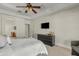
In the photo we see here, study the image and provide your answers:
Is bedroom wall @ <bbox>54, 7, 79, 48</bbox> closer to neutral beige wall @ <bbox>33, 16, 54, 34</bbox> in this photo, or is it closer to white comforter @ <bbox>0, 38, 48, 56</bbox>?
neutral beige wall @ <bbox>33, 16, 54, 34</bbox>

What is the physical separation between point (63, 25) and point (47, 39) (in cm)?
39

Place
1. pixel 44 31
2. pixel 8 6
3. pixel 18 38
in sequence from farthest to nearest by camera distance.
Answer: pixel 44 31, pixel 18 38, pixel 8 6

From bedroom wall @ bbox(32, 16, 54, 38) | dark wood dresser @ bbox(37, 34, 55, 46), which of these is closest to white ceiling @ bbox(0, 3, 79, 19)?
bedroom wall @ bbox(32, 16, 54, 38)

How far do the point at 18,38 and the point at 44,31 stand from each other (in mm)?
483

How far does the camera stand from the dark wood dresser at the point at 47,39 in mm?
1558

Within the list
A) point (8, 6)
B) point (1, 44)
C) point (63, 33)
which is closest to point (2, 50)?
point (1, 44)

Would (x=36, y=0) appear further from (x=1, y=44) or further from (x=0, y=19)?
(x=1, y=44)

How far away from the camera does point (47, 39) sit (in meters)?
1.62

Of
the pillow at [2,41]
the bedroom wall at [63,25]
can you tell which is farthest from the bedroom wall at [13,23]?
the bedroom wall at [63,25]

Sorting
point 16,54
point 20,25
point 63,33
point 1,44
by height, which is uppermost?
point 20,25

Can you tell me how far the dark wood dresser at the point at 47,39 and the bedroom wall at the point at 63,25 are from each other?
0.22 ft

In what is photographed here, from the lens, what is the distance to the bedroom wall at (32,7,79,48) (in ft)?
5.14

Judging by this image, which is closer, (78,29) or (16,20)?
(78,29)

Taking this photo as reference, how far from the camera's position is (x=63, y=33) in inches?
66.5
